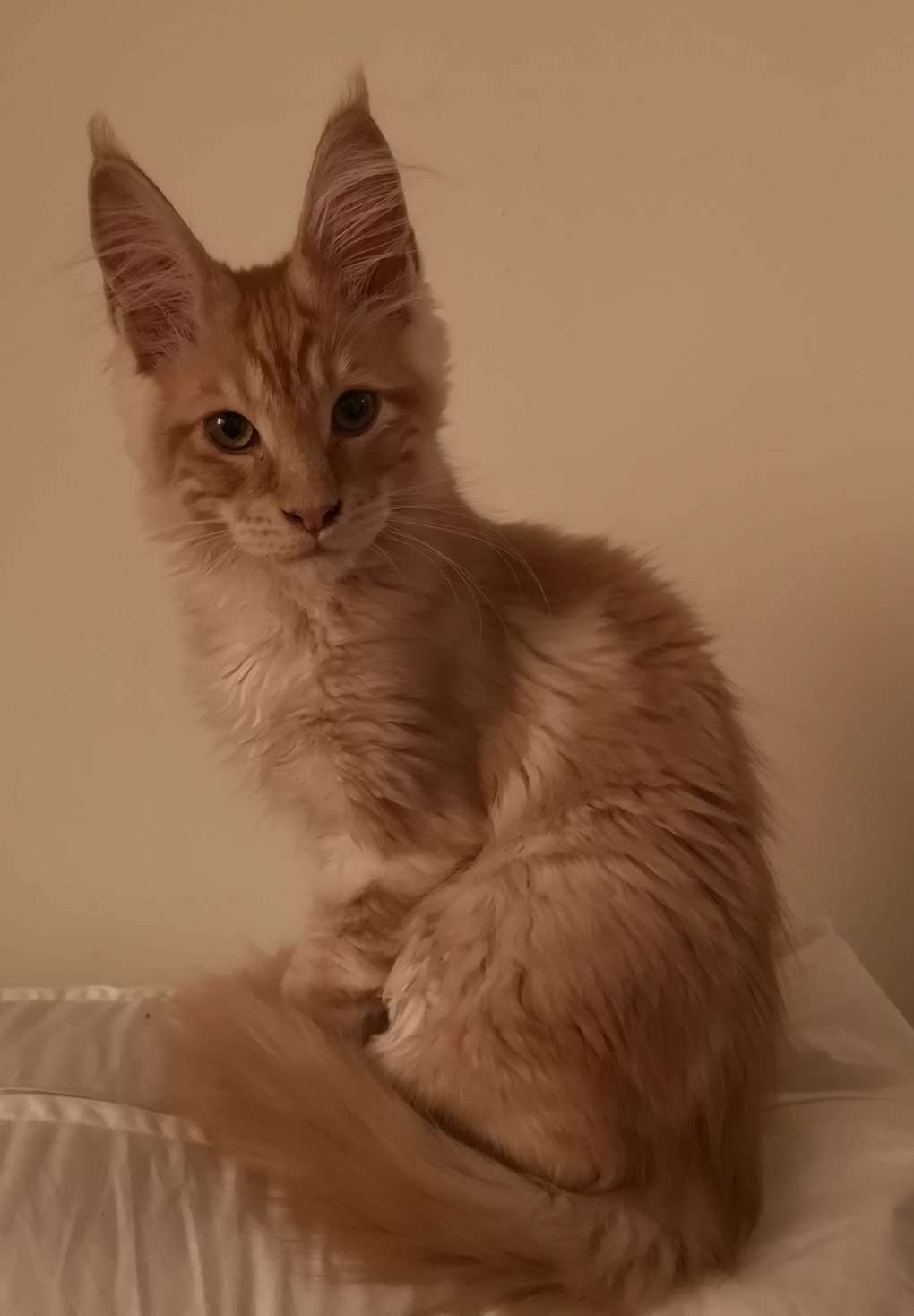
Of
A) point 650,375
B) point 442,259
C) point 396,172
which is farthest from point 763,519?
point 396,172

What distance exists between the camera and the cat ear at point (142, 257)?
80cm

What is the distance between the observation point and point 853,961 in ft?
3.95

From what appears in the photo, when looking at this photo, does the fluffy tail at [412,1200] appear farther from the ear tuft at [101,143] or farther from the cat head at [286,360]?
the ear tuft at [101,143]

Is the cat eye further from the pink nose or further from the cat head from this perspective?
the pink nose

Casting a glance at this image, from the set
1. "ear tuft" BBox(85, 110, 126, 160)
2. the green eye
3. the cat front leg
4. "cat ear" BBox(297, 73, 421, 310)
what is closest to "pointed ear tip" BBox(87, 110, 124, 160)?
"ear tuft" BBox(85, 110, 126, 160)

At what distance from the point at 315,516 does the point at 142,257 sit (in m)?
0.31

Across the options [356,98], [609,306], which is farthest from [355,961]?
[609,306]

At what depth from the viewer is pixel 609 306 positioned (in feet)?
4.15

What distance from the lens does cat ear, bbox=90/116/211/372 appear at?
802 millimetres

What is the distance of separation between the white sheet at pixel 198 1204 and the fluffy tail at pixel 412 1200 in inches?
1.4

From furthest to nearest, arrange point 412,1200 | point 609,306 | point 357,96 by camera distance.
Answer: point 609,306 < point 357,96 < point 412,1200

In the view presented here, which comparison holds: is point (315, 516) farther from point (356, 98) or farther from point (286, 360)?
point (356, 98)

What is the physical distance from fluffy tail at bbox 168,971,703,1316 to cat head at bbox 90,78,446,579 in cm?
47

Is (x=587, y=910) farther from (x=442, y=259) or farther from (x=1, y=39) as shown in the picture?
(x=1, y=39)
